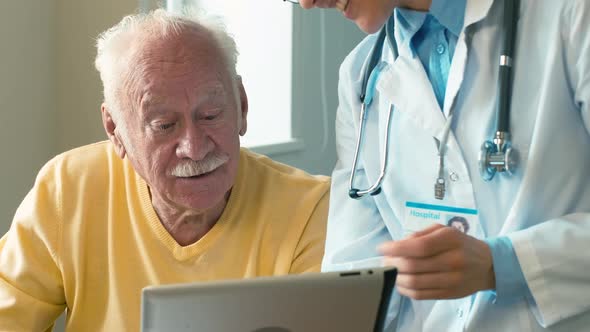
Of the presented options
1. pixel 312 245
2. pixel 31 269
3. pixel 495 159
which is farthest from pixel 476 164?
pixel 31 269

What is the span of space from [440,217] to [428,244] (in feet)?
0.68

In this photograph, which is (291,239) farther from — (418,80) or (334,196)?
(418,80)

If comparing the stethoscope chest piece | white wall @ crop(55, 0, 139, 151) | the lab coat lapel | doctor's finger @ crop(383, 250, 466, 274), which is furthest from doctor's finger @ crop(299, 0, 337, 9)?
white wall @ crop(55, 0, 139, 151)

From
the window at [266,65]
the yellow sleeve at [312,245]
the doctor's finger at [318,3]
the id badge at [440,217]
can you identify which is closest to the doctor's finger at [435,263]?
the id badge at [440,217]

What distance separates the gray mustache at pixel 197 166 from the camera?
5.96 ft

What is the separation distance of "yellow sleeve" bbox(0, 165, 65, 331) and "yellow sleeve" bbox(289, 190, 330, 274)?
54 cm

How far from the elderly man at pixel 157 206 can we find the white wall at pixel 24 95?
75cm

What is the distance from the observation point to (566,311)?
1.24m

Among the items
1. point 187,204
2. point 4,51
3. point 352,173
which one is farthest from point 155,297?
Answer: point 4,51

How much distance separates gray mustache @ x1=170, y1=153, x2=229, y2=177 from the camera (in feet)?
5.96

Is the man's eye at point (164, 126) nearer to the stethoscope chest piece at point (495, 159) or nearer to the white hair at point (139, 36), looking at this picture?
the white hair at point (139, 36)

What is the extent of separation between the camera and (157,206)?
6.40ft

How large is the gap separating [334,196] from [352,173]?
10cm

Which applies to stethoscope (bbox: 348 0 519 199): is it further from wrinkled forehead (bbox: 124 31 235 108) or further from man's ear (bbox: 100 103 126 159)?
man's ear (bbox: 100 103 126 159)
